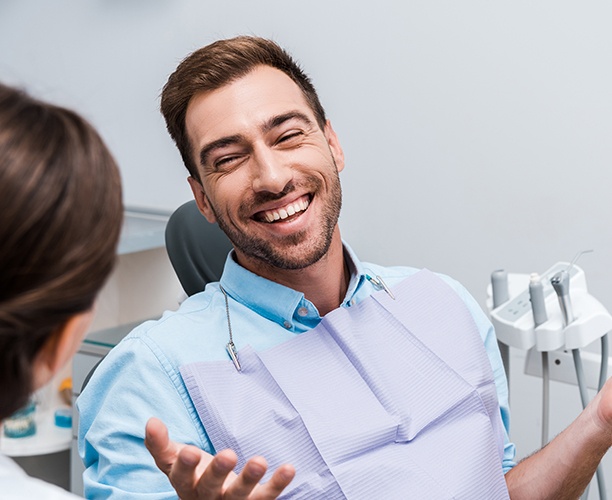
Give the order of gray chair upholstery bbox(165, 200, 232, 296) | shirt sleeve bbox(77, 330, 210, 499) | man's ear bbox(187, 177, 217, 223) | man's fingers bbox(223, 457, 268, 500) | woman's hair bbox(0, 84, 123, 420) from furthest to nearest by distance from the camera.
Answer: gray chair upholstery bbox(165, 200, 232, 296) → man's ear bbox(187, 177, 217, 223) → shirt sleeve bbox(77, 330, 210, 499) → man's fingers bbox(223, 457, 268, 500) → woman's hair bbox(0, 84, 123, 420)

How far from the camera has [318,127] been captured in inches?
53.4

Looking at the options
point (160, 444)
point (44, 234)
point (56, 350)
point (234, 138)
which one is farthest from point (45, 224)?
point (234, 138)

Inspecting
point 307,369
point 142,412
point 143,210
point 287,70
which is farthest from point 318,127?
point 143,210

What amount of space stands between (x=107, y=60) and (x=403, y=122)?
1.01m

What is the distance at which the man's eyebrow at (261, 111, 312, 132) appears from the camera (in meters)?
1.27

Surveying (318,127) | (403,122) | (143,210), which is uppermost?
(318,127)

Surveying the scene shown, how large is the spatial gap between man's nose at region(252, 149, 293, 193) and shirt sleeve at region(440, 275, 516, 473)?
1.23 feet

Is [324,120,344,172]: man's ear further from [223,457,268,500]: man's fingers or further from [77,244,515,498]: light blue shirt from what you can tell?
[223,457,268,500]: man's fingers

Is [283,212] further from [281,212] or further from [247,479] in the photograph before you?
[247,479]

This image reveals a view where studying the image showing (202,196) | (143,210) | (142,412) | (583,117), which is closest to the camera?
(142,412)

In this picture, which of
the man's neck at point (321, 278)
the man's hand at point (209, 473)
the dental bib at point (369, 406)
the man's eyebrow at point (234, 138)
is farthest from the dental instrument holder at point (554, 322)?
the man's hand at point (209, 473)

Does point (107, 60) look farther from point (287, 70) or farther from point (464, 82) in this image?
point (287, 70)

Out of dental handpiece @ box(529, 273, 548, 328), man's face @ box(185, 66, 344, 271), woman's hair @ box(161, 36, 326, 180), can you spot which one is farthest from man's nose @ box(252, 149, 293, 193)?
dental handpiece @ box(529, 273, 548, 328)

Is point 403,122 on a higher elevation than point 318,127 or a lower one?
lower
